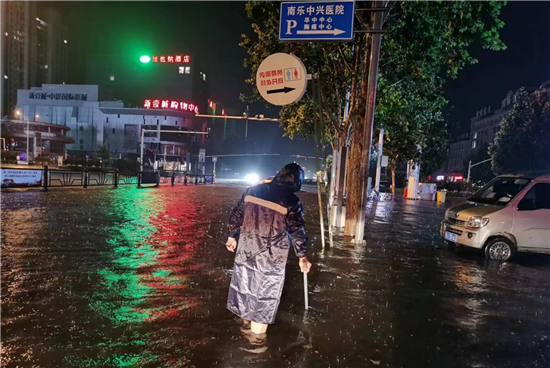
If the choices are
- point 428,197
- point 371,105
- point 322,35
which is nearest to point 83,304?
point 322,35

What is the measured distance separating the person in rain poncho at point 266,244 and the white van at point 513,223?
20.0 ft

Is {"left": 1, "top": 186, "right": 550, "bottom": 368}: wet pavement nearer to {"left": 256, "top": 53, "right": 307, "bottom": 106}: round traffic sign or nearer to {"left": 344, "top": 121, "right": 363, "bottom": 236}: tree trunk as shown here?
{"left": 344, "top": 121, "right": 363, "bottom": 236}: tree trunk

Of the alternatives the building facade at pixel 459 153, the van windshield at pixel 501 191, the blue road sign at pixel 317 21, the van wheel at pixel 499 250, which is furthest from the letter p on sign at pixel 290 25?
the building facade at pixel 459 153

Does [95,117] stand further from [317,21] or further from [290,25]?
[317,21]

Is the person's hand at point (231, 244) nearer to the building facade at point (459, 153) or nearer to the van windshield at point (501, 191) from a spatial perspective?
the van windshield at point (501, 191)

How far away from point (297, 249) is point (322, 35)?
5.12 m

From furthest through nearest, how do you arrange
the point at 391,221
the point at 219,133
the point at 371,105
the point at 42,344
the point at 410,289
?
the point at 219,133 < the point at 391,221 < the point at 371,105 < the point at 410,289 < the point at 42,344

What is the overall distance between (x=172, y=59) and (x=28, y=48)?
66.7 metres

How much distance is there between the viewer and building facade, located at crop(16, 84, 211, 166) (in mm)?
79188

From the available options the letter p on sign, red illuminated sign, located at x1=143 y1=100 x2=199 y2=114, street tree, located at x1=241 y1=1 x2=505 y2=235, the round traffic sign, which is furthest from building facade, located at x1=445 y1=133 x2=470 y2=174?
the round traffic sign

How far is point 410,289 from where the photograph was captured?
622 centimetres

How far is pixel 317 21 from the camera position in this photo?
7.64m

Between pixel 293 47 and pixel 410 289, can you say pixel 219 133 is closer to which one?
pixel 293 47

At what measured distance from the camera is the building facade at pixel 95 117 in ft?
260
